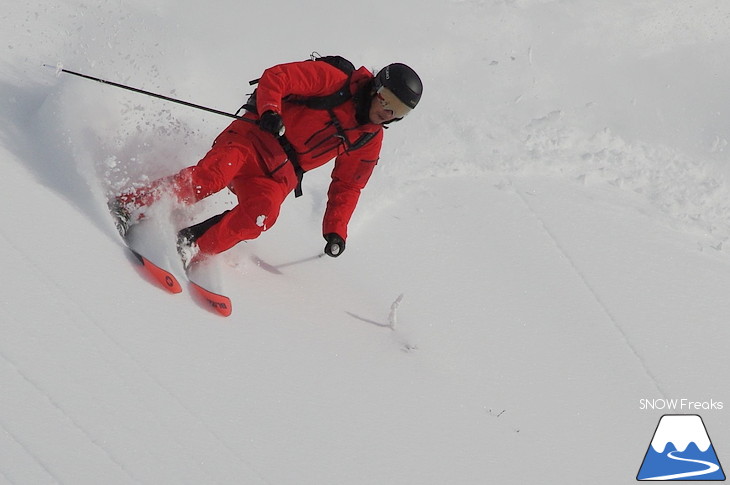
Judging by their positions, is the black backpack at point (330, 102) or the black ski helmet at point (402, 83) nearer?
the black ski helmet at point (402, 83)

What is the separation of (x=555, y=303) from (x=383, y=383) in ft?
5.45

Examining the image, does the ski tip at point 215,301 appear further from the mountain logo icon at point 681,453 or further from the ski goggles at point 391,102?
the mountain logo icon at point 681,453

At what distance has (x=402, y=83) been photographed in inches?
165

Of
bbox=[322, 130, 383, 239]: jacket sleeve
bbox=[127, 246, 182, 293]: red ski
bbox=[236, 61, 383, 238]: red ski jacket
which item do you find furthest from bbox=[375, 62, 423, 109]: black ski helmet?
bbox=[127, 246, 182, 293]: red ski

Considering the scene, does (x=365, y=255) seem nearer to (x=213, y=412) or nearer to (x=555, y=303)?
(x=555, y=303)

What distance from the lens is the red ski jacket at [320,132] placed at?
425cm

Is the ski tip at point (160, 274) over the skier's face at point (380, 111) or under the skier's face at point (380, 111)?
under

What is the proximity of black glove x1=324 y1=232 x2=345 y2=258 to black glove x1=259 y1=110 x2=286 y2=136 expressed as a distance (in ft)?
2.80

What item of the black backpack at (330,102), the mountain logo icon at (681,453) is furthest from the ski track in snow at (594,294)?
the black backpack at (330,102)

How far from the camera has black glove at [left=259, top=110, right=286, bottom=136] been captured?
402 centimetres

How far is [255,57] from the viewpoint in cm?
707

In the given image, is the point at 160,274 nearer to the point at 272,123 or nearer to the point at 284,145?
the point at 272,123

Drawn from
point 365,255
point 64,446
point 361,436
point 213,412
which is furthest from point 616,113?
point 64,446

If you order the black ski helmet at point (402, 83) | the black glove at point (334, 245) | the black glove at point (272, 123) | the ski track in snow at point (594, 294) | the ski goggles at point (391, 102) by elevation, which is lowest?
the black glove at point (272, 123)
